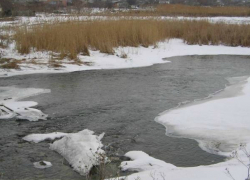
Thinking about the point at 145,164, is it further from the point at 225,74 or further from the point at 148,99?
the point at 225,74

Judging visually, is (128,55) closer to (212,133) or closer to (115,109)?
(115,109)

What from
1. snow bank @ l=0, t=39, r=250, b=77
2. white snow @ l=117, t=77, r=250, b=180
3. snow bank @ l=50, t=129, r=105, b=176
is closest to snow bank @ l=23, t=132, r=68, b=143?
snow bank @ l=50, t=129, r=105, b=176

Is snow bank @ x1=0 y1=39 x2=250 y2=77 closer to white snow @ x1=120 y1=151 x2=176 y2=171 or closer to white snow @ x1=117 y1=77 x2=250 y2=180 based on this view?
white snow @ x1=117 y1=77 x2=250 y2=180

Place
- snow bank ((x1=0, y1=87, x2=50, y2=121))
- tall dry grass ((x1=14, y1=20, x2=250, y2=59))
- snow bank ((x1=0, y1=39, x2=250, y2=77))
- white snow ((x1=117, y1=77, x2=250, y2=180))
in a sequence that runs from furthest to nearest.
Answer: tall dry grass ((x1=14, y1=20, x2=250, y2=59)) < snow bank ((x1=0, y1=39, x2=250, y2=77)) < snow bank ((x1=0, y1=87, x2=50, y2=121)) < white snow ((x1=117, y1=77, x2=250, y2=180))

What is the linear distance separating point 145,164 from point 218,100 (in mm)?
3283

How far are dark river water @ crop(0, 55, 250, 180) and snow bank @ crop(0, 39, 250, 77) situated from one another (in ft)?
2.13

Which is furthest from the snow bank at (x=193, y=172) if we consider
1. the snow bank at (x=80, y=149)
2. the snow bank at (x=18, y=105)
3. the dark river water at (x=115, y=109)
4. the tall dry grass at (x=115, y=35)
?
the tall dry grass at (x=115, y=35)

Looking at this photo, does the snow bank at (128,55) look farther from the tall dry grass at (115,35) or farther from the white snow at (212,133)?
the white snow at (212,133)

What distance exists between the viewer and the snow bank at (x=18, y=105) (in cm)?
592

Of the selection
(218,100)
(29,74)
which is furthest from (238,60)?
(29,74)

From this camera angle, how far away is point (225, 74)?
33.1ft

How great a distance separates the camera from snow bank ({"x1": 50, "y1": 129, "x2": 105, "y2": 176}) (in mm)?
4047


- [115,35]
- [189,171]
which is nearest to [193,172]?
[189,171]

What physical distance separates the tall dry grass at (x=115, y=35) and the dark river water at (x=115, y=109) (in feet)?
7.88
